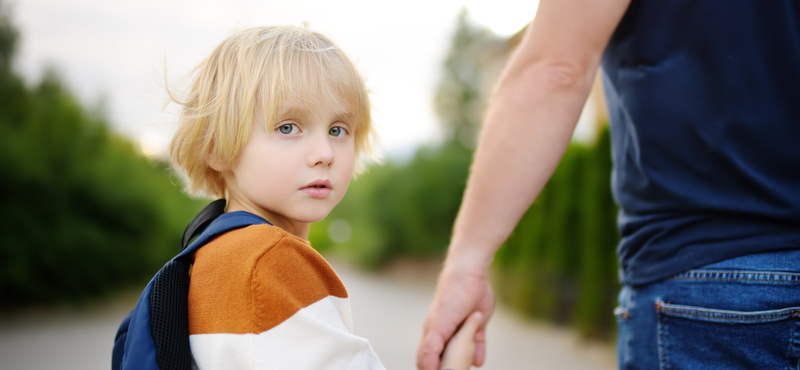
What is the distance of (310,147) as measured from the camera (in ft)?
4.03

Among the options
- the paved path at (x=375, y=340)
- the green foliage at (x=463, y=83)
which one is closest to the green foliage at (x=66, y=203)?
the paved path at (x=375, y=340)

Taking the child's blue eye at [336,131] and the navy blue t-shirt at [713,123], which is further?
the child's blue eye at [336,131]

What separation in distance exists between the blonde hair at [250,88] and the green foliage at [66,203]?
5.49 metres

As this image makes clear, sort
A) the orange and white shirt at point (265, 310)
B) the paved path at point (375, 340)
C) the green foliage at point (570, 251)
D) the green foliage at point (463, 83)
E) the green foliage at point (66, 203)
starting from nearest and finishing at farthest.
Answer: the orange and white shirt at point (265, 310) → the paved path at point (375, 340) → the green foliage at point (570, 251) → the green foliage at point (66, 203) → the green foliage at point (463, 83)

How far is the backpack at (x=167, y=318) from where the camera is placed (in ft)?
3.38

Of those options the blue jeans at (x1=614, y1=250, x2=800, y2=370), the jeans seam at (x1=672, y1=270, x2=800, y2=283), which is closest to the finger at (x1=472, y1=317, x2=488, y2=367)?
the blue jeans at (x1=614, y1=250, x2=800, y2=370)

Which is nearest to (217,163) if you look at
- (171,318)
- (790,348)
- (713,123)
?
(171,318)

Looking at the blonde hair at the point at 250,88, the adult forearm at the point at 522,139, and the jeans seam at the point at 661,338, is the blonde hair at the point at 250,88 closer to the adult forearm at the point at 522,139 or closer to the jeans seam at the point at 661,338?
the adult forearm at the point at 522,139

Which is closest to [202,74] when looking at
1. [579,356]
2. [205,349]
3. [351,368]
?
[205,349]

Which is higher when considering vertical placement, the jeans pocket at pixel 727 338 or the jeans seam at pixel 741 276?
the jeans seam at pixel 741 276

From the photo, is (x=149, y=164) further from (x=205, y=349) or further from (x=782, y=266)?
(x=782, y=266)

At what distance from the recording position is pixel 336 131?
133cm

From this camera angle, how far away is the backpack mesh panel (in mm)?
1032

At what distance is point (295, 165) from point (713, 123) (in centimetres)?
90
